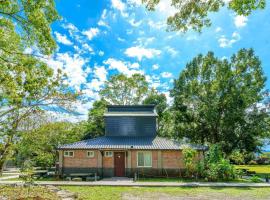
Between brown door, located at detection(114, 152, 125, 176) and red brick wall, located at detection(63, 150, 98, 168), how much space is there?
1725 millimetres

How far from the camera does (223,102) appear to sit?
27.6m

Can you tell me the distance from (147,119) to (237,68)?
12493mm

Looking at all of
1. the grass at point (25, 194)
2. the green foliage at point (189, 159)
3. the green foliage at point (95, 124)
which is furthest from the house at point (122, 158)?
the green foliage at point (95, 124)

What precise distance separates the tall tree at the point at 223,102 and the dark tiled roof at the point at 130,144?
314 inches

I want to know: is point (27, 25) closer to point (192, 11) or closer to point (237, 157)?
point (192, 11)

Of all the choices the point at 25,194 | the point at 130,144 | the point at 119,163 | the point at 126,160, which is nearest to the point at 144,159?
the point at 126,160

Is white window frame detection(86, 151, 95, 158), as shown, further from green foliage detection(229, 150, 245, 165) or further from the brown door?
green foliage detection(229, 150, 245, 165)

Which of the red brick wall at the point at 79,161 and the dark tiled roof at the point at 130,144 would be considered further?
the red brick wall at the point at 79,161

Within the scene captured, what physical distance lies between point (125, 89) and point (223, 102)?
668 inches

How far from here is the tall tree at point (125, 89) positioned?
3969cm

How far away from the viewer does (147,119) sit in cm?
2475

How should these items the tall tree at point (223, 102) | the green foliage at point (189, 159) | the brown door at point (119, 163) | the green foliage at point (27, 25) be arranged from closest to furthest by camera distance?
the green foliage at point (27, 25) < the green foliage at point (189, 159) < the brown door at point (119, 163) < the tall tree at point (223, 102)

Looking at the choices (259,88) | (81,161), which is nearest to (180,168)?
(81,161)

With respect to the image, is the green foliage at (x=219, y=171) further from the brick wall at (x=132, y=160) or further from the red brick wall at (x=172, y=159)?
the brick wall at (x=132, y=160)
